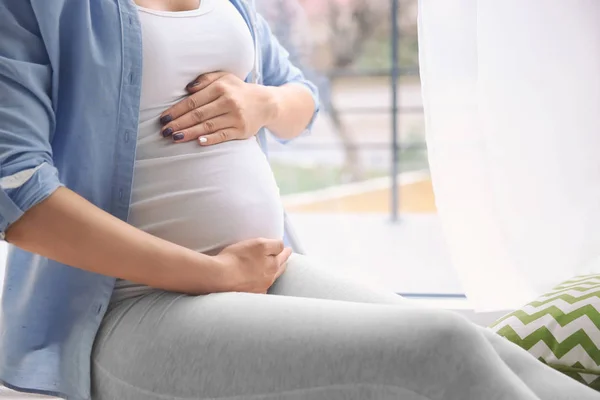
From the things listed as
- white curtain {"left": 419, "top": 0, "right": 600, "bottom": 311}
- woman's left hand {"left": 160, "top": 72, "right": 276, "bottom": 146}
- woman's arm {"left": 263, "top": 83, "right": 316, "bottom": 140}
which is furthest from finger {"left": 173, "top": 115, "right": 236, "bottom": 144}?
white curtain {"left": 419, "top": 0, "right": 600, "bottom": 311}

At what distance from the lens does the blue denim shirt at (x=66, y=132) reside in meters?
1.07

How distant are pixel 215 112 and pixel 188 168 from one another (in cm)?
12

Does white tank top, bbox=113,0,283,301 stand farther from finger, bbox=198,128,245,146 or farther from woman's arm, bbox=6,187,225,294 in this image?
woman's arm, bbox=6,187,225,294

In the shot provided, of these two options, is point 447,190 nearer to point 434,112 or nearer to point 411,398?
point 434,112

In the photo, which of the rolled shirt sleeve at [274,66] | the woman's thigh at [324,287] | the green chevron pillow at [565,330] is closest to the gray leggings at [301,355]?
the woman's thigh at [324,287]

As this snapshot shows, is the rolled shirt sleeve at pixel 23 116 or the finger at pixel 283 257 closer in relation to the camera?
the rolled shirt sleeve at pixel 23 116

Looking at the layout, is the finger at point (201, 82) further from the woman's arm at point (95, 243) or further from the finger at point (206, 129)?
the woman's arm at point (95, 243)

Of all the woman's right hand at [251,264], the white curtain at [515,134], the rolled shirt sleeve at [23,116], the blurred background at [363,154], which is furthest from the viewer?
the blurred background at [363,154]

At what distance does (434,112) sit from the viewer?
2105mm

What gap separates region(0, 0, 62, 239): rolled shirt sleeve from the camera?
100 centimetres

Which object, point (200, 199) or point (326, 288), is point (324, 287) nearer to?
point (326, 288)

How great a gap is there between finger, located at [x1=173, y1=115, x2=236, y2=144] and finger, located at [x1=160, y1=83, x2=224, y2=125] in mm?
30

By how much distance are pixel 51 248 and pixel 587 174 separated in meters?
1.57

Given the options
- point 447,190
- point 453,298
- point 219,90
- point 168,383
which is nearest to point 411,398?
point 168,383
